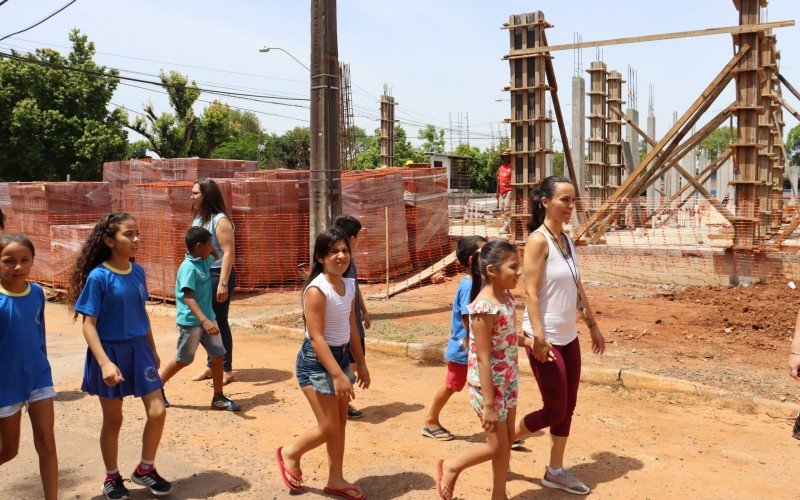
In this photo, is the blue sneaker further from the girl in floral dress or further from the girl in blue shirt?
the girl in floral dress

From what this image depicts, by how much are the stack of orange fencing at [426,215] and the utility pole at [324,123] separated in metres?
5.34

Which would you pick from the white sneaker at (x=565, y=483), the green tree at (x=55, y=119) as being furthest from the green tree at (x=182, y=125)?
the white sneaker at (x=565, y=483)

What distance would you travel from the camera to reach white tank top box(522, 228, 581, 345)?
164 inches

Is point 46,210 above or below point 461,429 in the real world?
above

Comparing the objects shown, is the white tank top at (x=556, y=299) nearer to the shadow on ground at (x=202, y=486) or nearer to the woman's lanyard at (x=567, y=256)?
the woman's lanyard at (x=567, y=256)

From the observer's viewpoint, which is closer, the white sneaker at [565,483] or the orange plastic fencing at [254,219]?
the white sneaker at [565,483]

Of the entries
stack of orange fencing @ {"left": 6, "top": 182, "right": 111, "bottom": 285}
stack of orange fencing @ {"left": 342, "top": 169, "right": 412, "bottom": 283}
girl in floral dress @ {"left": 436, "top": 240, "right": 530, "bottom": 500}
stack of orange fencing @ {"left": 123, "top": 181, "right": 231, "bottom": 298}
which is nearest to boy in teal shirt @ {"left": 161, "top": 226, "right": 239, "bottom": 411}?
girl in floral dress @ {"left": 436, "top": 240, "right": 530, "bottom": 500}

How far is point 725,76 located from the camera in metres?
12.0

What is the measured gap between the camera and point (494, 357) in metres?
3.85

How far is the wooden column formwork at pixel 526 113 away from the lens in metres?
13.6

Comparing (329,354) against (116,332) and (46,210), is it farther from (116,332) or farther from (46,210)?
(46,210)

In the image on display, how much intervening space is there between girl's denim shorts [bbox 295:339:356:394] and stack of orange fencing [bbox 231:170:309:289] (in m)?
9.08

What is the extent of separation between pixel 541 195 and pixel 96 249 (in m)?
2.68

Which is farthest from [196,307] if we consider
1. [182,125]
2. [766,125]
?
[182,125]
